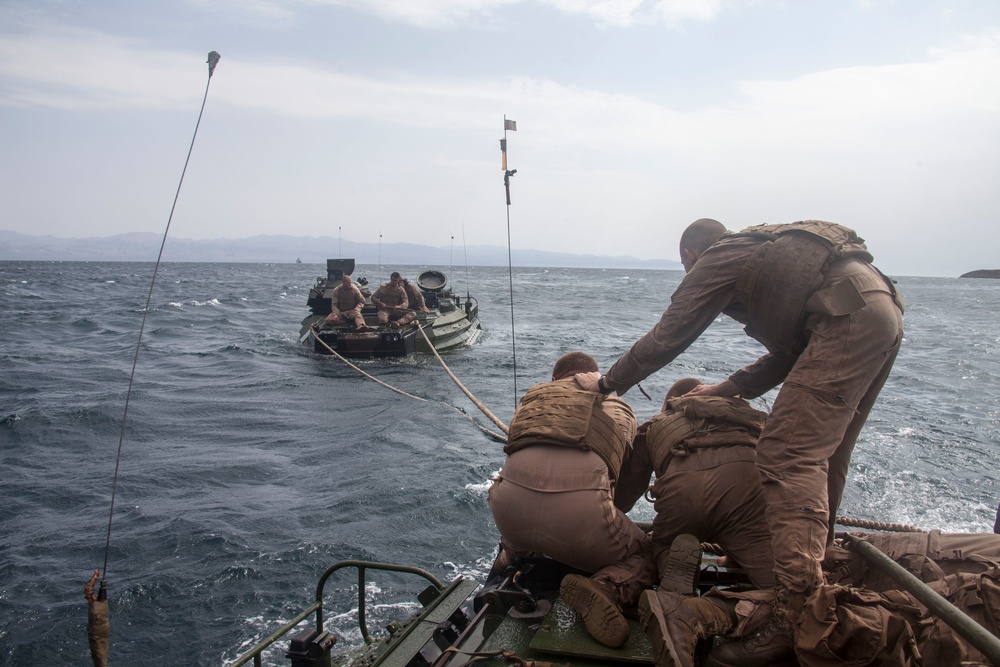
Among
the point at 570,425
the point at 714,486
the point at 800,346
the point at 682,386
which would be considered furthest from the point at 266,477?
the point at 800,346

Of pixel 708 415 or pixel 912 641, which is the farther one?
pixel 708 415

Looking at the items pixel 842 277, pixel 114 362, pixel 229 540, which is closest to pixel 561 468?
pixel 842 277

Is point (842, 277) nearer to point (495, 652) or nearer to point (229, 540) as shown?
point (495, 652)

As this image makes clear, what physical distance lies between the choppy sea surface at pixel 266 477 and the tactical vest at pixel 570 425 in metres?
3.39

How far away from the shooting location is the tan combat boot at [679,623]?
272cm

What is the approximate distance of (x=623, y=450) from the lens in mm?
3818

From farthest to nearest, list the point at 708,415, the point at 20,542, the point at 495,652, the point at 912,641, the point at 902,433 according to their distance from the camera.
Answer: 1. the point at 902,433
2. the point at 20,542
3. the point at 708,415
4. the point at 495,652
5. the point at 912,641

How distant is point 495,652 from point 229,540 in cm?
591

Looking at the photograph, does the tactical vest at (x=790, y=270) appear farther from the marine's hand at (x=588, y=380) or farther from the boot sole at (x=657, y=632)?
the boot sole at (x=657, y=632)

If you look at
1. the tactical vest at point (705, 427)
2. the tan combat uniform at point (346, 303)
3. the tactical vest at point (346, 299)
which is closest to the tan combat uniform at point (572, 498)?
the tactical vest at point (705, 427)

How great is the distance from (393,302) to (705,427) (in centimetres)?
1805

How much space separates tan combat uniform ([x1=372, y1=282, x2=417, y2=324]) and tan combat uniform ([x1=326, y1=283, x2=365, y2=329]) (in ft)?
1.61

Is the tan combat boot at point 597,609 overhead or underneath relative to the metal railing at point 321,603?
overhead

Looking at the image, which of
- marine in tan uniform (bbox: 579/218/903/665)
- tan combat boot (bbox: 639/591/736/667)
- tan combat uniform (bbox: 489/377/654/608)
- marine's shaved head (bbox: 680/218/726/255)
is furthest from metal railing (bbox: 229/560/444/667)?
marine's shaved head (bbox: 680/218/726/255)
